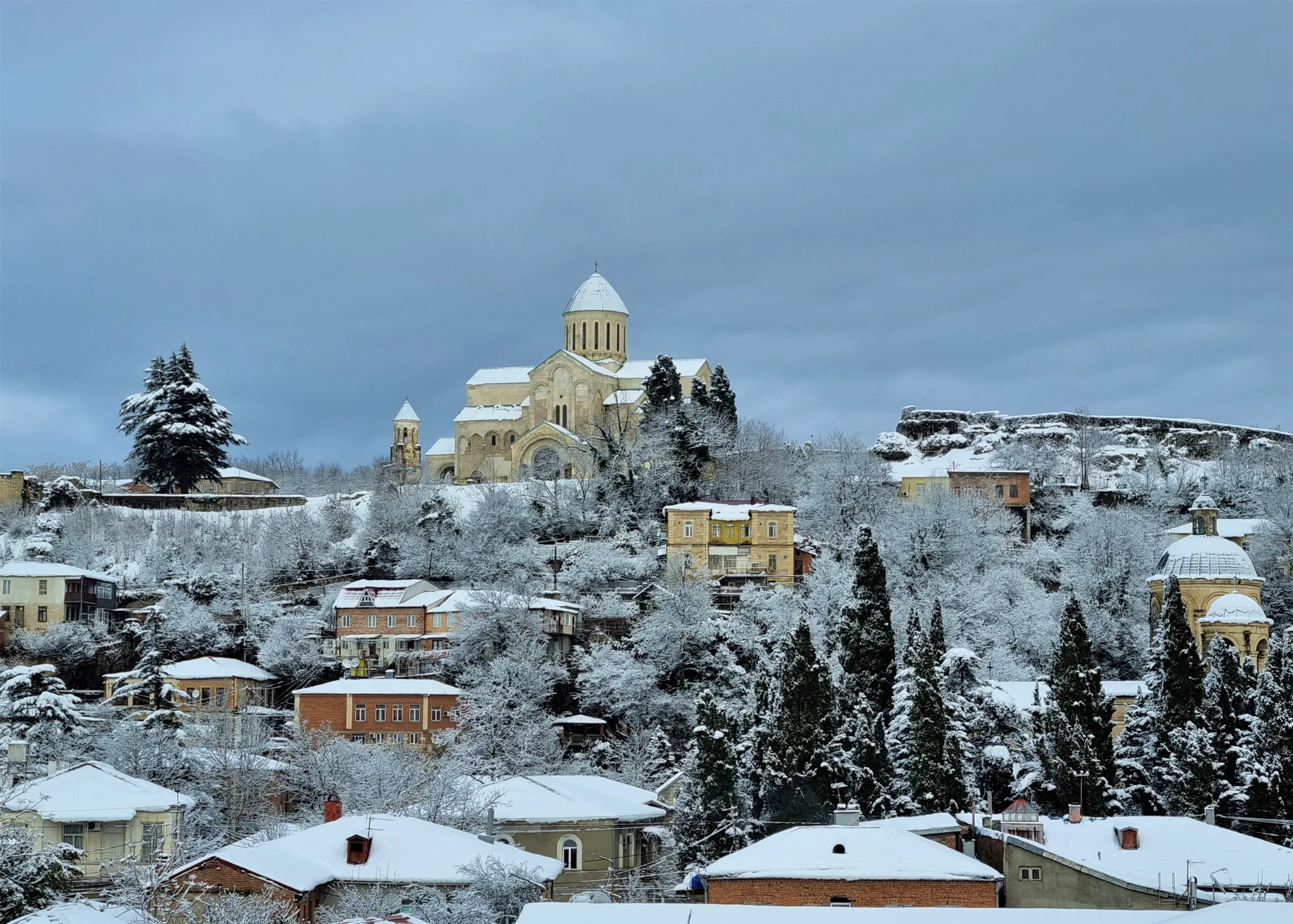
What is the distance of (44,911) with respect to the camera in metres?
22.1

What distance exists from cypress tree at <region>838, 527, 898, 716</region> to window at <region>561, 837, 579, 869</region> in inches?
350

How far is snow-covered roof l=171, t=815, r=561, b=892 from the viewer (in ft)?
90.8

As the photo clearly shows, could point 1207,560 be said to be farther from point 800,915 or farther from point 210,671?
point 800,915

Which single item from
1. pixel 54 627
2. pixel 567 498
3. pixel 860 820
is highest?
pixel 567 498

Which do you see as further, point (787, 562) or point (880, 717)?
point (787, 562)

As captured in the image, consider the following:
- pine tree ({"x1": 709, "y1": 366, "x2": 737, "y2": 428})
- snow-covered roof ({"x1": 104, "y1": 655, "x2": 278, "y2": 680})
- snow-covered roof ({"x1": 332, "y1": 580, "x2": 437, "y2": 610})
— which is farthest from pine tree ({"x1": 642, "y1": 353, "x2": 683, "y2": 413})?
snow-covered roof ({"x1": 104, "y1": 655, "x2": 278, "y2": 680})

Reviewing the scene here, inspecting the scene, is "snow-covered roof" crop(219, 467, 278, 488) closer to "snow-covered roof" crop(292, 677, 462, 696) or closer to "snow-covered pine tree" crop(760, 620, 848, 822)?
"snow-covered roof" crop(292, 677, 462, 696)

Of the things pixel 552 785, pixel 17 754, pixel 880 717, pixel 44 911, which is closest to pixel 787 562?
pixel 880 717

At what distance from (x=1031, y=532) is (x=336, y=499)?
27.2 metres

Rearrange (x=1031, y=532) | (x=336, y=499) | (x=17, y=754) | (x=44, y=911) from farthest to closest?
1. (x=336, y=499)
2. (x=1031, y=532)
3. (x=17, y=754)
4. (x=44, y=911)

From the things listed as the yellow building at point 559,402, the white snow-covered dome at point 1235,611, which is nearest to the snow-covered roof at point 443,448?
the yellow building at point 559,402

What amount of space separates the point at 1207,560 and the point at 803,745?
1869 centimetres

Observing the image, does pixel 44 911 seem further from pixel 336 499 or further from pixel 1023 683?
pixel 336 499

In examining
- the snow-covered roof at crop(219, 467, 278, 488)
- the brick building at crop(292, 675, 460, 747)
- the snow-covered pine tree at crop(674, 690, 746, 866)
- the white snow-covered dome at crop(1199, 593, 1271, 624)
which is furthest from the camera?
the snow-covered roof at crop(219, 467, 278, 488)
